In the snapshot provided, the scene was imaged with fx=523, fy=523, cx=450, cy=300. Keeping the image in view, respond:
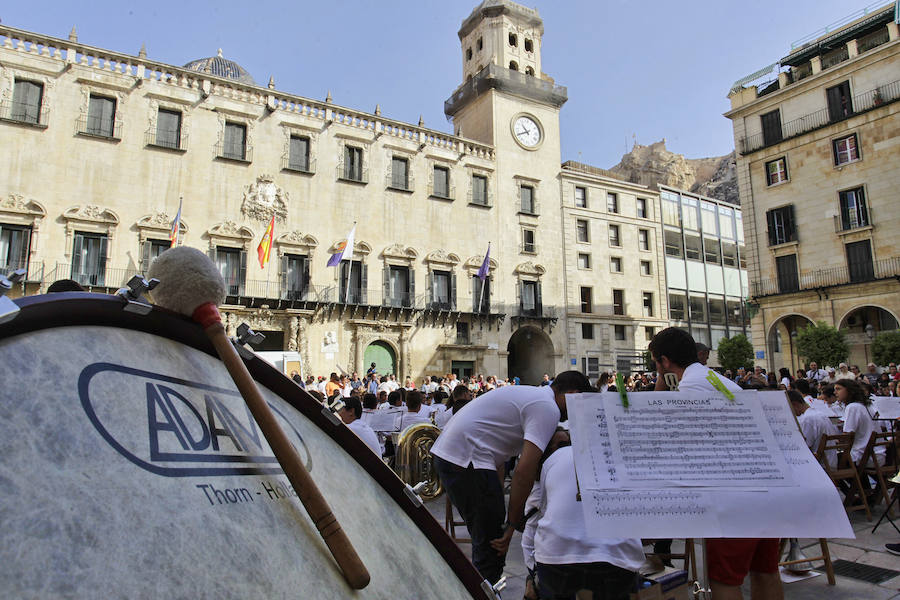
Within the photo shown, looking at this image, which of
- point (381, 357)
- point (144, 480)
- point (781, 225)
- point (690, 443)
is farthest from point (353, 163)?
point (144, 480)

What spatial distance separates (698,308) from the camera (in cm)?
3322

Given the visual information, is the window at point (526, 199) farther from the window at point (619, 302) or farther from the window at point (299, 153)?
the window at point (299, 153)

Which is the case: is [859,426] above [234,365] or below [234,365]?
below

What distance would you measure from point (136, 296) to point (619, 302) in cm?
2993

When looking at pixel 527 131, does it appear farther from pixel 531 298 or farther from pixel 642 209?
pixel 531 298

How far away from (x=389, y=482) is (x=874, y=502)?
23.5 ft

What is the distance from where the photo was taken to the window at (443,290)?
2395 cm

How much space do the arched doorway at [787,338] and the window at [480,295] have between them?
12.7 m

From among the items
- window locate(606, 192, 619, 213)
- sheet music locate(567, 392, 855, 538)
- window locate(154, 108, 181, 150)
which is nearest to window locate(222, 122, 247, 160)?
window locate(154, 108, 181, 150)

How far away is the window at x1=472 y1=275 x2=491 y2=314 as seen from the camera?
24.6 metres


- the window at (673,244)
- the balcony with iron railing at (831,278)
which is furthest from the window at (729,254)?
the balcony with iron railing at (831,278)

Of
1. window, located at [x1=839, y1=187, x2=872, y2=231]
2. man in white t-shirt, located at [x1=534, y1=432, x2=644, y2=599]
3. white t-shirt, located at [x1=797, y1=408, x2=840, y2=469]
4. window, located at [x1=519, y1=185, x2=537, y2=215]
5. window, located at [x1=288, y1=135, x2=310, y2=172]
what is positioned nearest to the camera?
man in white t-shirt, located at [x1=534, y1=432, x2=644, y2=599]

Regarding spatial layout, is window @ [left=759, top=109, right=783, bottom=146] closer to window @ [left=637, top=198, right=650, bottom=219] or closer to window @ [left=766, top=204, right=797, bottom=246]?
window @ [left=766, top=204, right=797, bottom=246]

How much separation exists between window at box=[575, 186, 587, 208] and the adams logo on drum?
95.4 feet
